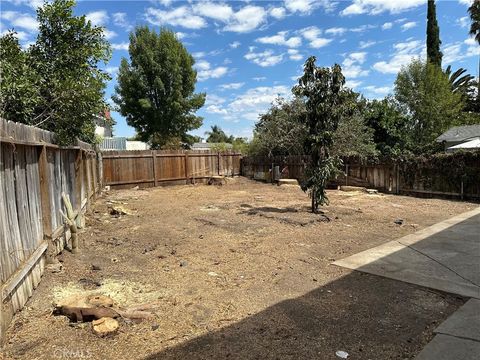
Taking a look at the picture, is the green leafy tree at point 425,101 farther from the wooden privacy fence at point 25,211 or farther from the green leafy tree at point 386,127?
the wooden privacy fence at point 25,211

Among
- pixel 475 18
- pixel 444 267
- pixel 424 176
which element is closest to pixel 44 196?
pixel 444 267

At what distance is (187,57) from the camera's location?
27.1 m

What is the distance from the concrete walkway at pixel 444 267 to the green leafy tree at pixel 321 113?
272cm

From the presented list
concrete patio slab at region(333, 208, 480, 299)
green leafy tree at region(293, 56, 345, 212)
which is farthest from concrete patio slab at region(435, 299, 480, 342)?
green leafy tree at region(293, 56, 345, 212)

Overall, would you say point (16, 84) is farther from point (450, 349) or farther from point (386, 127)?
point (386, 127)

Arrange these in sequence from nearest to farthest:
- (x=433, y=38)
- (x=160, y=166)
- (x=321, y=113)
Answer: (x=321, y=113)
(x=160, y=166)
(x=433, y=38)

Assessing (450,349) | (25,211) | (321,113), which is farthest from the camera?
(321,113)

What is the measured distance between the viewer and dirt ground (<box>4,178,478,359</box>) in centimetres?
304

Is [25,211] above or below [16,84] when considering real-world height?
below

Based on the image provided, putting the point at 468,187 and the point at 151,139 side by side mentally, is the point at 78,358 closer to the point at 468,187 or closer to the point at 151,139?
the point at 468,187

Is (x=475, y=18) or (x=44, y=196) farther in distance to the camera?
(x=475, y=18)

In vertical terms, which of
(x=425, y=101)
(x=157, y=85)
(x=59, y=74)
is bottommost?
(x=59, y=74)

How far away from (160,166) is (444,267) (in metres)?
15.1

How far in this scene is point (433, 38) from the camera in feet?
97.2
